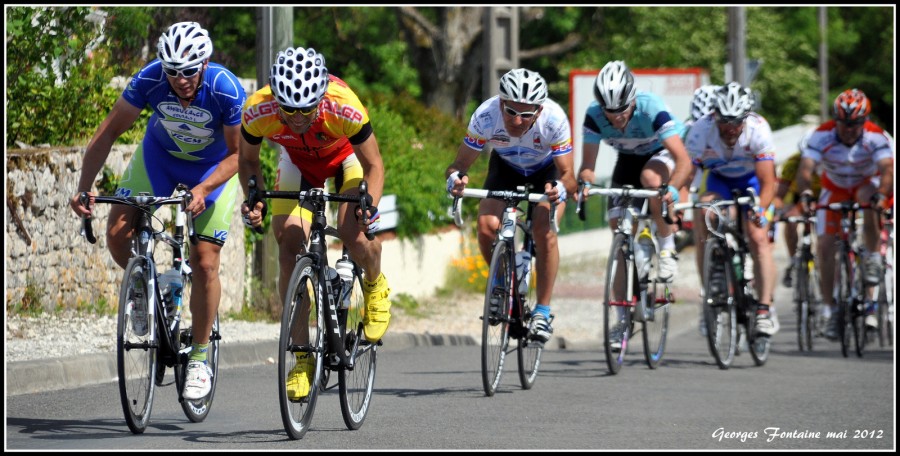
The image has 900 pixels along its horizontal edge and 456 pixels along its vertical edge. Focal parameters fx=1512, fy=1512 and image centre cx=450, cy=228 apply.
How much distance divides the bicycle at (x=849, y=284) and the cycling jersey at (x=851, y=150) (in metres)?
0.34

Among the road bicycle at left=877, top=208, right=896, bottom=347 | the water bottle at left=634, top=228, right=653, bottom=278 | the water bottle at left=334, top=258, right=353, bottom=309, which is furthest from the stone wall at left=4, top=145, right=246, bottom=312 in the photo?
the road bicycle at left=877, top=208, right=896, bottom=347

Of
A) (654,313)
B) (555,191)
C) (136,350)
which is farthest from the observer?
(654,313)

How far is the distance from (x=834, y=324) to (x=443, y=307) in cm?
443

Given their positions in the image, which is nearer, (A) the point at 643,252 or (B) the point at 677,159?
(B) the point at 677,159

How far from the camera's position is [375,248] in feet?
26.6

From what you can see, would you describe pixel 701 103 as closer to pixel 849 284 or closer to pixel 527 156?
pixel 849 284

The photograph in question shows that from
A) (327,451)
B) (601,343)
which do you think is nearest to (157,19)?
(601,343)

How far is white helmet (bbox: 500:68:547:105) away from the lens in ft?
31.2

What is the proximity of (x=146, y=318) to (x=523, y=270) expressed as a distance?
10.7ft

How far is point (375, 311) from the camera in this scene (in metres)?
8.13

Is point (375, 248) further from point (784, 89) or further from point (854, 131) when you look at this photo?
point (784, 89)

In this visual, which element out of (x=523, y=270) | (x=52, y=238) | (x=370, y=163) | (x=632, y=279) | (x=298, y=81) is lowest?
(x=632, y=279)

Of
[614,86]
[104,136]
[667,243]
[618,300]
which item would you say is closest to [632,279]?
[618,300]

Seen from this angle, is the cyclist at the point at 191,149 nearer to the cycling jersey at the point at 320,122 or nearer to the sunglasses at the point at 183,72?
the sunglasses at the point at 183,72
